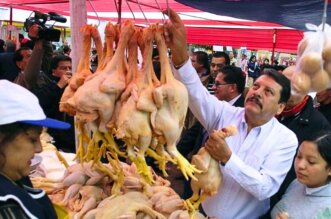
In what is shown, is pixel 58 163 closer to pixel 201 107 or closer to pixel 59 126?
pixel 201 107

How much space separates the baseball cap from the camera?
0.86m

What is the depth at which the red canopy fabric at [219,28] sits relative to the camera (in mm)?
5982

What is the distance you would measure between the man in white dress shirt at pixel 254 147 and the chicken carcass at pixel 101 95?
28cm

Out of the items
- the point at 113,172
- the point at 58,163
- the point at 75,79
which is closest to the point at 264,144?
the point at 113,172

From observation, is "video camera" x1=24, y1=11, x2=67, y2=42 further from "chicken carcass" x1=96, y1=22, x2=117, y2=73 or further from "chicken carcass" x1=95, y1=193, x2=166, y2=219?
"chicken carcass" x1=95, y1=193, x2=166, y2=219

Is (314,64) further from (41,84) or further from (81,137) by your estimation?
(41,84)

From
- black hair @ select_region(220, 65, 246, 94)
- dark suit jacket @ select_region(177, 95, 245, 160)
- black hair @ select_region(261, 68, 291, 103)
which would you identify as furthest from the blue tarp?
black hair @ select_region(261, 68, 291, 103)

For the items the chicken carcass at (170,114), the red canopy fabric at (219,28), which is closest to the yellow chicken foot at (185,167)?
the chicken carcass at (170,114)

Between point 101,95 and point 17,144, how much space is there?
0.30 m

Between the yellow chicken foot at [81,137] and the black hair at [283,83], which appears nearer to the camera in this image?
the yellow chicken foot at [81,137]

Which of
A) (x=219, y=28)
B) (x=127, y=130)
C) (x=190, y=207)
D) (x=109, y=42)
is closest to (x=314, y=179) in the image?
(x=190, y=207)

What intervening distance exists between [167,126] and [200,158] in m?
0.23

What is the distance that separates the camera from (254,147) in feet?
4.99

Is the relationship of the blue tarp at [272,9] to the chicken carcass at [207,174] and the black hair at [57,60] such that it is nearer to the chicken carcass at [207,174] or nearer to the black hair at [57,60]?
the black hair at [57,60]
